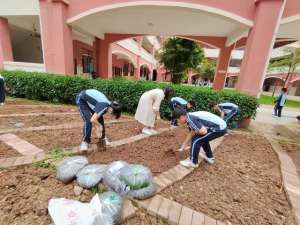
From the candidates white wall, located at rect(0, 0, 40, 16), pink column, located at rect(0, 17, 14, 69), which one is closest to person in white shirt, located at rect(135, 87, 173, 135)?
white wall, located at rect(0, 0, 40, 16)

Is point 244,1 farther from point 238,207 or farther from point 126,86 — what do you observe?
point 238,207

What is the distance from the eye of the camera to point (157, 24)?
862 centimetres

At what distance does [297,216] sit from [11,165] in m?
3.76

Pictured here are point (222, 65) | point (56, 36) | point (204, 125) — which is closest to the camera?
point (204, 125)

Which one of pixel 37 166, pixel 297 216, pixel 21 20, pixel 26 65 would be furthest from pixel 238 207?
pixel 21 20

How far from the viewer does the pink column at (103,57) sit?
11438 millimetres

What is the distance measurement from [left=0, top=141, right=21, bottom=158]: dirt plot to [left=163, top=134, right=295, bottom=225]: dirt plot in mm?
2447

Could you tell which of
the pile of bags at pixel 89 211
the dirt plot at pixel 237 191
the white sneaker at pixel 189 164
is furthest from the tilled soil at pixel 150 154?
the pile of bags at pixel 89 211

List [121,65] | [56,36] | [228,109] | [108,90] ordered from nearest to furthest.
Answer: [228,109]
[108,90]
[56,36]
[121,65]

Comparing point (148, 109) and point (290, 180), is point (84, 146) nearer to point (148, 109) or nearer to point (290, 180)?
point (148, 109)

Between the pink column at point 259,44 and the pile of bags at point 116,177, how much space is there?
19.3 feet

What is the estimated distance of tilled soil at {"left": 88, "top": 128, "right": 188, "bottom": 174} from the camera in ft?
9.20

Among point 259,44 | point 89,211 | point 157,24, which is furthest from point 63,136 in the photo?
point 157,24

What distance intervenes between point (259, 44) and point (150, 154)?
5.70m
